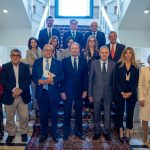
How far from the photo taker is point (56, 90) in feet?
14.3

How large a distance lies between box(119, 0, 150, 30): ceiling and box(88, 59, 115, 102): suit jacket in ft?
9.40

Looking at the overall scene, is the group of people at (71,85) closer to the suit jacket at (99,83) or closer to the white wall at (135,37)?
the suit jacket at (99,83)

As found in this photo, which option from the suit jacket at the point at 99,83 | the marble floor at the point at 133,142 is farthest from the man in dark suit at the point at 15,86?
the suit jacket at the point at 99,83

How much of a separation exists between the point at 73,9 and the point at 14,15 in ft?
15.2

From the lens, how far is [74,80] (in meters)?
4.40

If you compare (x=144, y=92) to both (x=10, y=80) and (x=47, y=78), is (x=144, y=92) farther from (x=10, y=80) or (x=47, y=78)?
(x=10, y=80)

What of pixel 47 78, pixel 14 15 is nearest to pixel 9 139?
pixel 47 78

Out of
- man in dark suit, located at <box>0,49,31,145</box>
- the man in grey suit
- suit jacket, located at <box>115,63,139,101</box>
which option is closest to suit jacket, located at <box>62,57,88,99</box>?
the man in grey suit

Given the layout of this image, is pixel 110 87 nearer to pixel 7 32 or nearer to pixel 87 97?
pixel 87 97

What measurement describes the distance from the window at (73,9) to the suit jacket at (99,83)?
7353 mm

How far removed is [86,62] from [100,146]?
128 centimetres

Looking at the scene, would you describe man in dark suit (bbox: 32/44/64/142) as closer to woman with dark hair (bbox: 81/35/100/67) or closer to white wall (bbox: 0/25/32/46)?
woman with dark hair (bbox: 81/35/100/67)

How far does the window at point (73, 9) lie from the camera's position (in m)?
11.5

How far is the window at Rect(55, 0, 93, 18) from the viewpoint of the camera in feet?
37.9
